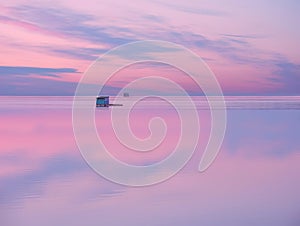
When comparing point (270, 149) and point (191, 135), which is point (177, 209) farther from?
point (191, 135)

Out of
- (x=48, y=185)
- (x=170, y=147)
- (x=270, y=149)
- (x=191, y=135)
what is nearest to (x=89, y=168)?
(x=48, y=185)

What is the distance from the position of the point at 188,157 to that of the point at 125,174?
4.87 ft

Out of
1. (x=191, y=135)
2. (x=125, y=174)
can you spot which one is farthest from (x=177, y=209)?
(x=191, y=135)

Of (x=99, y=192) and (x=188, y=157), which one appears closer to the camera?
(x=99, y=192)

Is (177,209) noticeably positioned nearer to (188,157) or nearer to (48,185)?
(48,185)

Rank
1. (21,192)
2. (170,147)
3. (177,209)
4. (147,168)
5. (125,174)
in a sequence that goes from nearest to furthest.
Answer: (177,209) → (21,192) → (125,174) → (147,168) → (170,147)

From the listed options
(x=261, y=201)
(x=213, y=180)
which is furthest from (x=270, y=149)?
(x=261, y=201)

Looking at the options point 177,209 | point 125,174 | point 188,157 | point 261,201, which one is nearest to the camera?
point 177,209

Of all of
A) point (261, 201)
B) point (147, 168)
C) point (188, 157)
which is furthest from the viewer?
point (188, 157)

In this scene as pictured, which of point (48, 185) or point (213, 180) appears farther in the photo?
point (213, 180)

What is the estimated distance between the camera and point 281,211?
3885 millimetres

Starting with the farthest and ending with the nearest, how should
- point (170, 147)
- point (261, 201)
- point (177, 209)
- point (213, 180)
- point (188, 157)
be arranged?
point (170, 147)
point (188, 157)
point (213, 180)
point (261, 201)
point (177, 209)

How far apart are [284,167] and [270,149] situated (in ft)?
5.23

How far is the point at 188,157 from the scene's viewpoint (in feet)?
21.5
